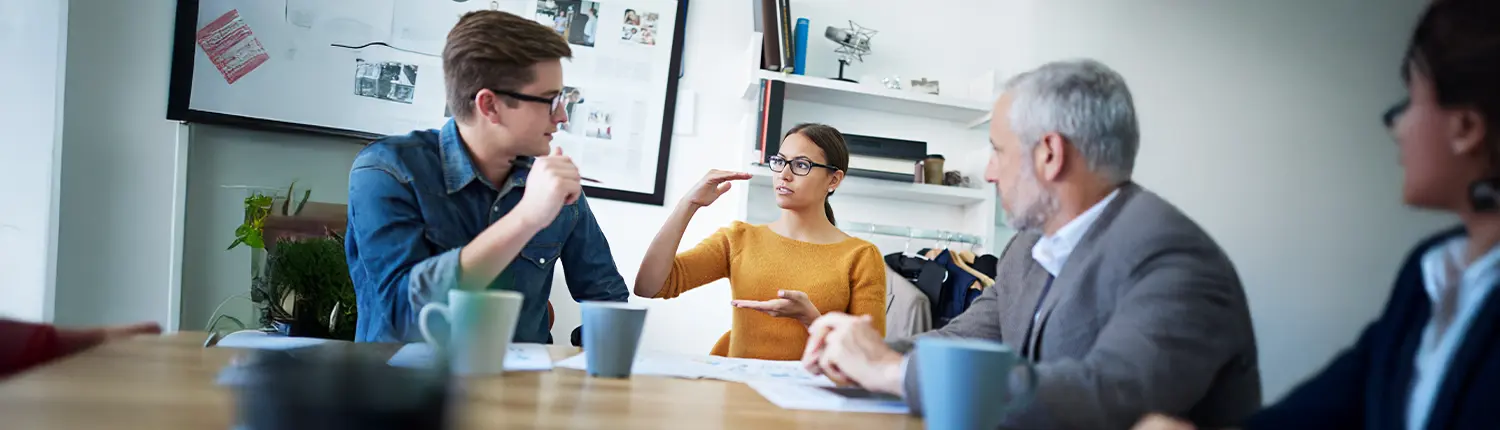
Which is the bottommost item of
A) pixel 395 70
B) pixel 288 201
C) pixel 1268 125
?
pixel 288 201

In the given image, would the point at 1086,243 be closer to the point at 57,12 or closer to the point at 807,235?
the point at 807,235

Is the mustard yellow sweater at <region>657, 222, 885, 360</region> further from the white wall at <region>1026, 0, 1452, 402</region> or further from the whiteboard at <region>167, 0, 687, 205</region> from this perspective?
the white wall at <region>1026, 0, 1452, 402</region>

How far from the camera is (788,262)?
2338 mm

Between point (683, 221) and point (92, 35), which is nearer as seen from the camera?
point (683, 221)

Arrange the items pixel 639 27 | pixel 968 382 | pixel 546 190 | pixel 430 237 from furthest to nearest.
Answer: pixel 639 27
pixel 430 237
pixel 546 190
pixel 968 382

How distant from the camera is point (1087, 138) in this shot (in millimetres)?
1144

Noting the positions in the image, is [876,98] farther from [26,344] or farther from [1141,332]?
[26,344]

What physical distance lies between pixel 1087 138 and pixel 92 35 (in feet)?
9.70

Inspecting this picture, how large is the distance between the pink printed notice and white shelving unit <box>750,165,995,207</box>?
162 centimetres

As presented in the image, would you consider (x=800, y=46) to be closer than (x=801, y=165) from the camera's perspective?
No

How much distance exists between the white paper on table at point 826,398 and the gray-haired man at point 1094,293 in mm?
24

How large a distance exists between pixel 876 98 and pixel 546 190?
2.00m

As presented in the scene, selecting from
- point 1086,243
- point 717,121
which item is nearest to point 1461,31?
point 1086,243

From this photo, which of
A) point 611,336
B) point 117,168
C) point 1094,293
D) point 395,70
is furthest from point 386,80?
point 1094,293
